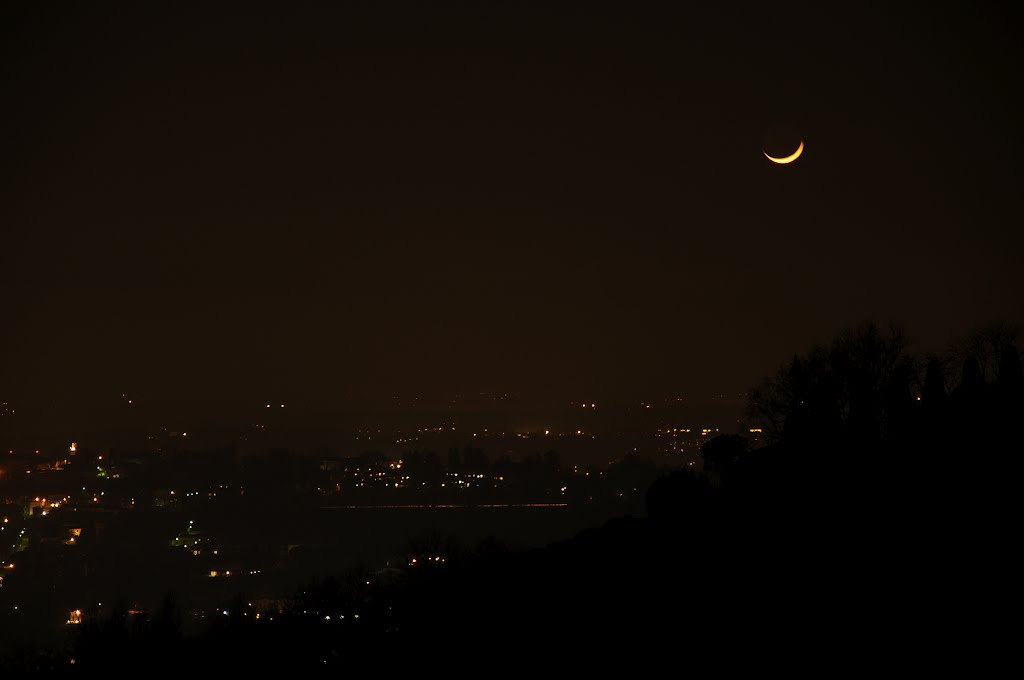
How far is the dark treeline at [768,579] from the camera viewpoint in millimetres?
22172

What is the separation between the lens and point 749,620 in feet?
78.0

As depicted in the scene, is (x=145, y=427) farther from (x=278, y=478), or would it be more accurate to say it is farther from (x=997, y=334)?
(x=997, y=334)

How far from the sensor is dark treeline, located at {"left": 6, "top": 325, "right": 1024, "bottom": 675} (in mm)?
22172

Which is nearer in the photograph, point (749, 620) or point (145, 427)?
point (749, 620)

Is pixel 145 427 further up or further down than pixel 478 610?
further up

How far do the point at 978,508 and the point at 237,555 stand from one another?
72.8 metres

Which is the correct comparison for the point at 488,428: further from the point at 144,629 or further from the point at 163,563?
the point at 144,629

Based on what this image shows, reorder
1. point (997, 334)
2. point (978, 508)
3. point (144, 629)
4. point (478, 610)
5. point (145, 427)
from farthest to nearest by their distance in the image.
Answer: point (145, 427), point (997, 334), point (144, 629), point (478, 610), point (978, 508)

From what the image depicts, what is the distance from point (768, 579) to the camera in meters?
25.7

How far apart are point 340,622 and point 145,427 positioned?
14211cm

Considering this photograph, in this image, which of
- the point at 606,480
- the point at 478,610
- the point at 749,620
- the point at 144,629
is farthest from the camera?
the point at 606,480

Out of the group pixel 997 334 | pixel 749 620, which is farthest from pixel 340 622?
pixel 997 334

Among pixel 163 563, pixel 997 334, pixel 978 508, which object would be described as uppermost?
pixel 997 334

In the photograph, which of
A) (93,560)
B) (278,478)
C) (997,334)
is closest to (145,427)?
(278,478)
